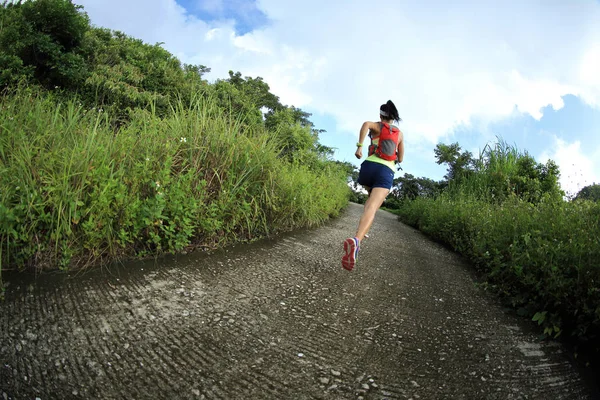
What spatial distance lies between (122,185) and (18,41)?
10765 mm

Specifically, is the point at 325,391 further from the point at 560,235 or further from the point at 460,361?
the point at 560,235

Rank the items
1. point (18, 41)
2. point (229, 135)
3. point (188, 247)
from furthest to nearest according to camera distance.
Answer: point (18, 41)
point (229, 135)
point (188, 247)

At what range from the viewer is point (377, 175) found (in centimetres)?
395

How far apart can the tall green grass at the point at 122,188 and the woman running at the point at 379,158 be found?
60.2 inches

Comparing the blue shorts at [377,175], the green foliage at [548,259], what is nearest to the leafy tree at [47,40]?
the blue shorts at [377,175]

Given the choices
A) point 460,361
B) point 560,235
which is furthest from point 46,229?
point 560,235

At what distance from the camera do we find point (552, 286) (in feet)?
9.78

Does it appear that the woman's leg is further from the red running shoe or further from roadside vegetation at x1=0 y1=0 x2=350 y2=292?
roadside vegetation at x1=0 y1=0 x2=350 y2=292

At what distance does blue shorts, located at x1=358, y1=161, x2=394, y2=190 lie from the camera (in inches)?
154

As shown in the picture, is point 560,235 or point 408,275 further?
point 408,275

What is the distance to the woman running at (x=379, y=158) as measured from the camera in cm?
391

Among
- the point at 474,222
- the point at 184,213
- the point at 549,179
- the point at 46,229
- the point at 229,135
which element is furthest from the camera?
the point at 549,179

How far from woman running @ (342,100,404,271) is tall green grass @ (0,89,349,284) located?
1528mm

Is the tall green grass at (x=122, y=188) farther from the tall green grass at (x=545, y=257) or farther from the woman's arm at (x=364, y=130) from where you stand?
the tall green grass at (x=545, y=257)
